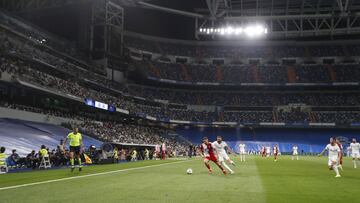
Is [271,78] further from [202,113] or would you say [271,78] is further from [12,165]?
[12,165]

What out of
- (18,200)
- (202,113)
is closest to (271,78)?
(202,113)

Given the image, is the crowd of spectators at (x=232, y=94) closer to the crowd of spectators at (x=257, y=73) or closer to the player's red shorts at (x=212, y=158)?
the crowd of spectators at (x=257, y=73)

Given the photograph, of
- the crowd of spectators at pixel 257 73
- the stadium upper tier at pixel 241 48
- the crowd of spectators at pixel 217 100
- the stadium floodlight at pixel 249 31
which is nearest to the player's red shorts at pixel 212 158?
the stadium floodlight at pixel 249 31

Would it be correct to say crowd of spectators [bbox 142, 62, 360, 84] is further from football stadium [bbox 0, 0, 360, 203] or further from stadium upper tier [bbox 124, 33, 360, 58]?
stadium upper tier [bbox 124, 33, 360, 58]

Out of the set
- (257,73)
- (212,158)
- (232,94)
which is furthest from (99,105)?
(257,73)

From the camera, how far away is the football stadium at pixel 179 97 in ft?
61.9

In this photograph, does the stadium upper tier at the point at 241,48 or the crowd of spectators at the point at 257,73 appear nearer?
the crowd of spectators at the point at 257,73

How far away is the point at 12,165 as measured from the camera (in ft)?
76.6

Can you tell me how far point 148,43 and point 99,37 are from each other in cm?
2489

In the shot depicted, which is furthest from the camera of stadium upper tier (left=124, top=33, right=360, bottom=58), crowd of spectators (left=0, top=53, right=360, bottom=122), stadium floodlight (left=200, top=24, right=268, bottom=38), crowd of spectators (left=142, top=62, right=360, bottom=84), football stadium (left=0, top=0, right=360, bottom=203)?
stadium upper tier (left=124, top=33, right=360, bottom=58)

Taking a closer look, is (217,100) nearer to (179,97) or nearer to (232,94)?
(232,94)

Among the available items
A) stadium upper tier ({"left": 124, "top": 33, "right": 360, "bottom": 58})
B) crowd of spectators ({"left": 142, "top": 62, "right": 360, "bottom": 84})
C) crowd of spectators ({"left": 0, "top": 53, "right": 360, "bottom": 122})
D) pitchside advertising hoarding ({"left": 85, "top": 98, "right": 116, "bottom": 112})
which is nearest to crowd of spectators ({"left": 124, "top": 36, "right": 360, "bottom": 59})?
stadium upper tier ({"left": 124, "top": 33, "right": 360, "bottom": 58})

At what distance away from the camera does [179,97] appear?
85438 millimetres

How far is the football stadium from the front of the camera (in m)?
18.9
